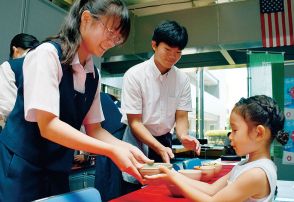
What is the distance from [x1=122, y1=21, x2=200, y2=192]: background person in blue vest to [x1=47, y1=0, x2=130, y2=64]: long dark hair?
Answer: 2.59 feet

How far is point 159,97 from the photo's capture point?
2.01m

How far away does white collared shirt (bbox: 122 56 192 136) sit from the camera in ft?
6.44

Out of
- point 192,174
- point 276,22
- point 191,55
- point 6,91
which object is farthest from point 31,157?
point 191,55

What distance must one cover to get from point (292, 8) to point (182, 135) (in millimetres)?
3800

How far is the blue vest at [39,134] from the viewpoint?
1.03 meters

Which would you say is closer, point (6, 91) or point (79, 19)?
point (79, 19)

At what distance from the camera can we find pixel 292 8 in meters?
4.69

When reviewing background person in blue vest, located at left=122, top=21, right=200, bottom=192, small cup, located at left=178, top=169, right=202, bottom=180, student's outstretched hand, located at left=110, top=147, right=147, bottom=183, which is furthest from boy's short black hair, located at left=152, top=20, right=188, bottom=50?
student's outstretched hand, located at left=110, top=147, right=147, bottom=183

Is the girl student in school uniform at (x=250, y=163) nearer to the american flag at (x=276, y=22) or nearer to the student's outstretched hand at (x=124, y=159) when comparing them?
the student's outstretched hand at (x=124, y=159)

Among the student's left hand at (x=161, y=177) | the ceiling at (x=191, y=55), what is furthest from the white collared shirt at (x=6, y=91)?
the ceiling at (x=191, y=55)

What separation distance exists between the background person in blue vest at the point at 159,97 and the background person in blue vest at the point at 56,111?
75 cm

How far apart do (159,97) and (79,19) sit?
38.8 inches

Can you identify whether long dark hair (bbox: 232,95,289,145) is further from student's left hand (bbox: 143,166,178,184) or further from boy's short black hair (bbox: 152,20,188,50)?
boy's short black hair (bbox: 152,20,188,50)

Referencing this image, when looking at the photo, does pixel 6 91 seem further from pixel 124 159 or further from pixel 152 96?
pixel 124 159
